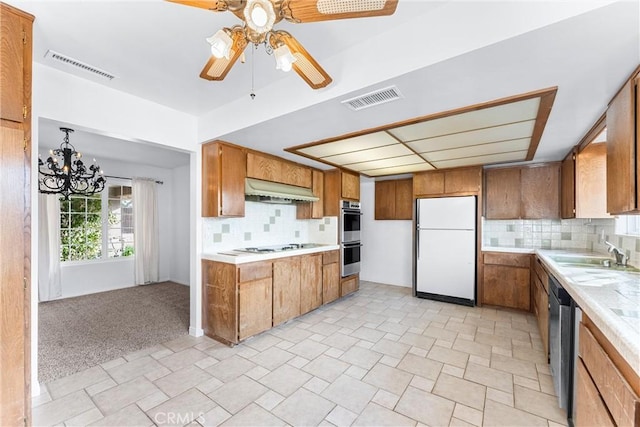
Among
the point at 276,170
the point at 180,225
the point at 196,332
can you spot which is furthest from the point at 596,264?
the point at 180,225

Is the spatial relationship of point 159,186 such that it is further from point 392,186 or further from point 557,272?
point 557,272

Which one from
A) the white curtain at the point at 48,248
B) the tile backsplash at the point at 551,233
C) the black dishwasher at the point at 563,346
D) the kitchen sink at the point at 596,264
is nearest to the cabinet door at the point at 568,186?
the tile backsplash at the point at 551,233

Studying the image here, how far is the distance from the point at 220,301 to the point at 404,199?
151 inches

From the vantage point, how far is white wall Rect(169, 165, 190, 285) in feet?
18.9

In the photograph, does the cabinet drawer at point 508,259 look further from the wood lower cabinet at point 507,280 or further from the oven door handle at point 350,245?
the oven door handle at point 350,245

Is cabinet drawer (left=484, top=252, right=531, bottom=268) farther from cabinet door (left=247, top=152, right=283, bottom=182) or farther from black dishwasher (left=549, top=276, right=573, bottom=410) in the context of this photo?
cabinet door (left=247, top=152, right=283, bottom=182)

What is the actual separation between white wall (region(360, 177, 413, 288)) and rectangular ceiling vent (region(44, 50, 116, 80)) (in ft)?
14.2

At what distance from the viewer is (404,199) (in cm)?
538

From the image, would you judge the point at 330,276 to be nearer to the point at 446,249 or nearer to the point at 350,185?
the point at 350,185

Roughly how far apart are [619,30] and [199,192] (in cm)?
344

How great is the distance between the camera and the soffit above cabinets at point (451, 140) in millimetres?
2084

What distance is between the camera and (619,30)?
124cm

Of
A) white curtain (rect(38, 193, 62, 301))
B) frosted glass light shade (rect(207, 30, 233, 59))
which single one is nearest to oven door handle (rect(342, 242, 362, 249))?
frosted glass light shade (rect(207, 30, 233, 59))

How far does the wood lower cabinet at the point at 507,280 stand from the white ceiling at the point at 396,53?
204cm
